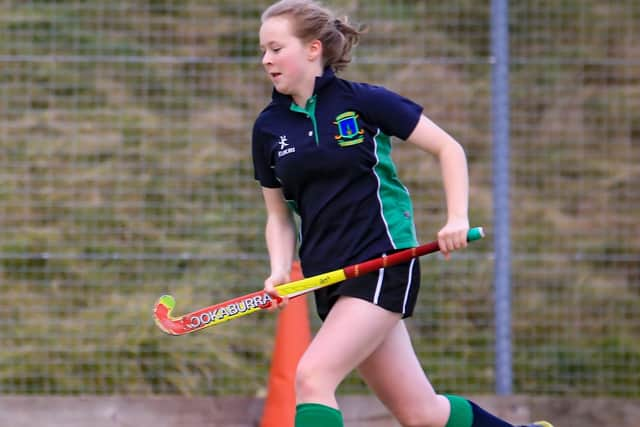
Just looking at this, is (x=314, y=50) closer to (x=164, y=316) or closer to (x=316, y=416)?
(x=164, y=316)

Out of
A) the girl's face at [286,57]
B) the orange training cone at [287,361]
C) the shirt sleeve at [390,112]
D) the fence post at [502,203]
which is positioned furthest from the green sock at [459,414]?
the fence post at [502,203]

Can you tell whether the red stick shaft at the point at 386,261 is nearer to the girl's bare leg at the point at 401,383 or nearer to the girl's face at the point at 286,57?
the girl's bare leg at the point at 401,383

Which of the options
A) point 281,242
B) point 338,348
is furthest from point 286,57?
point 338,348

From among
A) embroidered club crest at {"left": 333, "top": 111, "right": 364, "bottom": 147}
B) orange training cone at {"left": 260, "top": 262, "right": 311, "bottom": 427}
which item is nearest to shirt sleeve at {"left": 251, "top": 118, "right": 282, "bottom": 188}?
embroidered club crest at {"left": 333, "top": 111, "right": 364, "bottom": 147}

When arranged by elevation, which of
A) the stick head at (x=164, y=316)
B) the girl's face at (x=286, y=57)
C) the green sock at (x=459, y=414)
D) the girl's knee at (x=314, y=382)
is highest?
the girl's face at (x=286, y=57)

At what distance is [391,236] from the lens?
11.3ft

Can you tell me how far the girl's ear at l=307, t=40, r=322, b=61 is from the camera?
11.5 ft

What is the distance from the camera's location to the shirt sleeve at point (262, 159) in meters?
3.57

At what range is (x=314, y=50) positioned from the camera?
352 cm

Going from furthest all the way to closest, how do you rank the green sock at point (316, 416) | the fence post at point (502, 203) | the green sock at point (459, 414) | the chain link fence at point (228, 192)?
the chain link fence at point (228, 192) → the fence post at point (502, 203) → the green sock at point (459, 414) → the green sock at point (316, 416)

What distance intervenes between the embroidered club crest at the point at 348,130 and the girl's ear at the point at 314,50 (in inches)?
8.5

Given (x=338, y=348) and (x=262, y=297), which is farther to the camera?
(x=262, y=297)

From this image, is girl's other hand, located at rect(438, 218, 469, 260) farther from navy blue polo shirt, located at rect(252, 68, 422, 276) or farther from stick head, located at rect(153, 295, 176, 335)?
stick head, located at rect(153, 295, 176, 335)

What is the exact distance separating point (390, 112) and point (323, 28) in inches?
13.6
